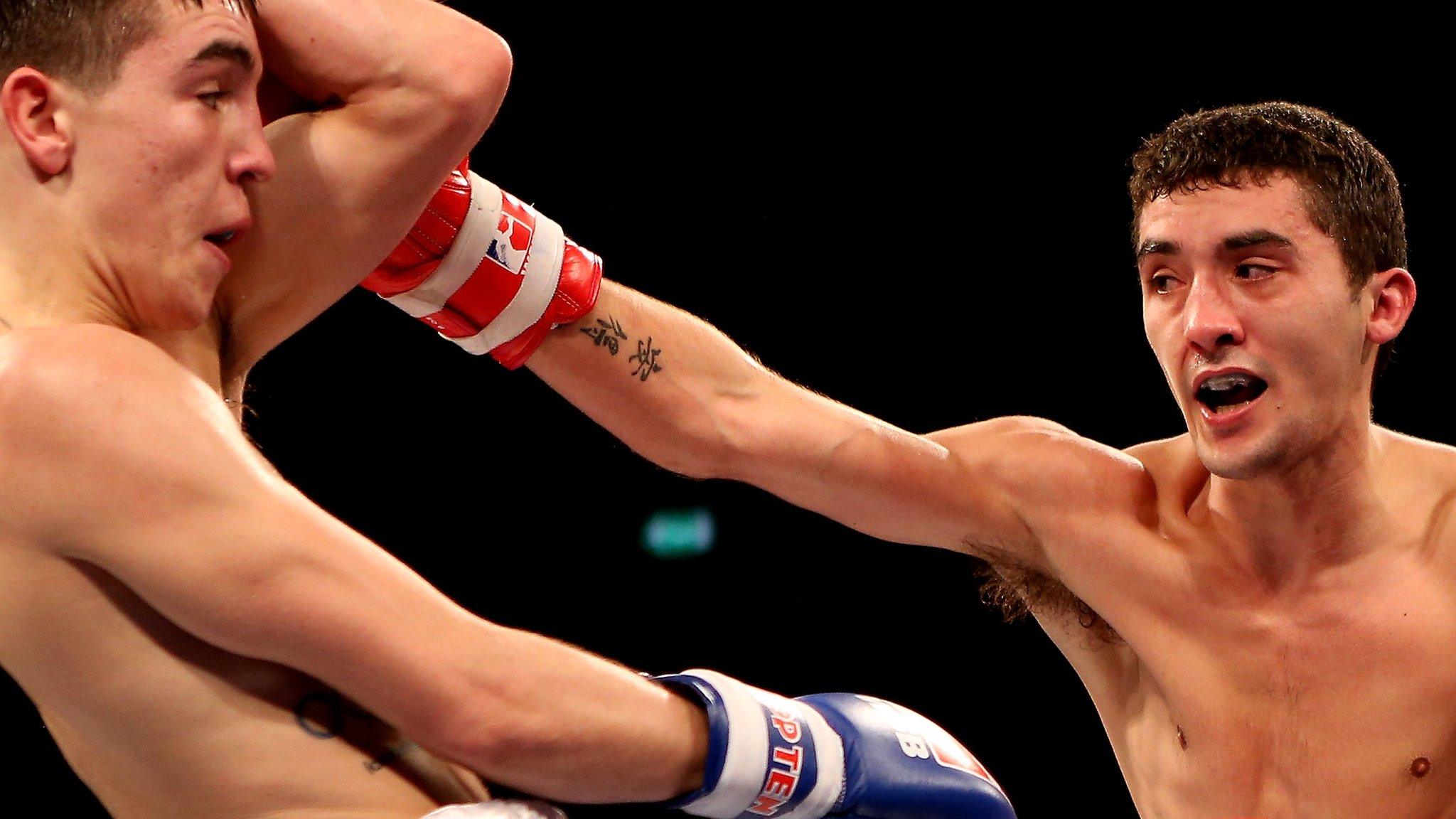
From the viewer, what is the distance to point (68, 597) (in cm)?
113

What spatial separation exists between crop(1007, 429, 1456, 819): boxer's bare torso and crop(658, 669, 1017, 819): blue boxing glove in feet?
2.20

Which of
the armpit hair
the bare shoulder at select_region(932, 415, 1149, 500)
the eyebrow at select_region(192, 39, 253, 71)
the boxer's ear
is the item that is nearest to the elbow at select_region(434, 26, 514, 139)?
the eyebrow at select_region(192, 39, 253, 71)

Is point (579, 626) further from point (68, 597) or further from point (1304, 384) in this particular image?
point (68, 597)

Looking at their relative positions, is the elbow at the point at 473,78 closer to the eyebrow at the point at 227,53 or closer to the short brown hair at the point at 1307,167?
the eyebrow at the point at 227,53

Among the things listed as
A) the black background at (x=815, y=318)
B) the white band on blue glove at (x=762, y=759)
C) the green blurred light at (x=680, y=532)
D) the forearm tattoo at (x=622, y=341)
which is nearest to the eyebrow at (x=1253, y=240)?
the forearm tattoo at (x=622, y=341)

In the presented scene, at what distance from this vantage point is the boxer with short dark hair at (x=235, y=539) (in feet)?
3.63

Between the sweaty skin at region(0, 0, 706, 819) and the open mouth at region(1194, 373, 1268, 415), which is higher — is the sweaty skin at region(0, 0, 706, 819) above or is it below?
below

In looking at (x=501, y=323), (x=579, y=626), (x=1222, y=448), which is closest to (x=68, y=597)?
(x=501, y=323)

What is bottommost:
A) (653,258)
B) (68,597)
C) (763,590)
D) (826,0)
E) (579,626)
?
(68,597)

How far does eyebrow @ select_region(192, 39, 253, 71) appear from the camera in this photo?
4.08ft

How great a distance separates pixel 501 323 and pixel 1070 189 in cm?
221

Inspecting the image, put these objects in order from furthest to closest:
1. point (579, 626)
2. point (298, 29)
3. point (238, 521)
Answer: point (579, 626) < point (298, 29) < point (238, 521)

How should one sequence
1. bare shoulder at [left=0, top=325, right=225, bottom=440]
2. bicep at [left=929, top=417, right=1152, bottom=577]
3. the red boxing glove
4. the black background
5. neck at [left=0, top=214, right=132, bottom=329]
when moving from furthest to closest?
the black background → bicep at [left=929, top=417, right=1152, bottom=577] → the red boxing glove → neck at [left=0, top=214, right=132, bottom=329] → bare shoulder at [left=0, top=325, right=225, bottom=440]

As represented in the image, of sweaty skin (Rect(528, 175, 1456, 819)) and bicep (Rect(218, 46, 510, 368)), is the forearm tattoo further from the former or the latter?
bicep (Rect(218, 46, 510, 368))
